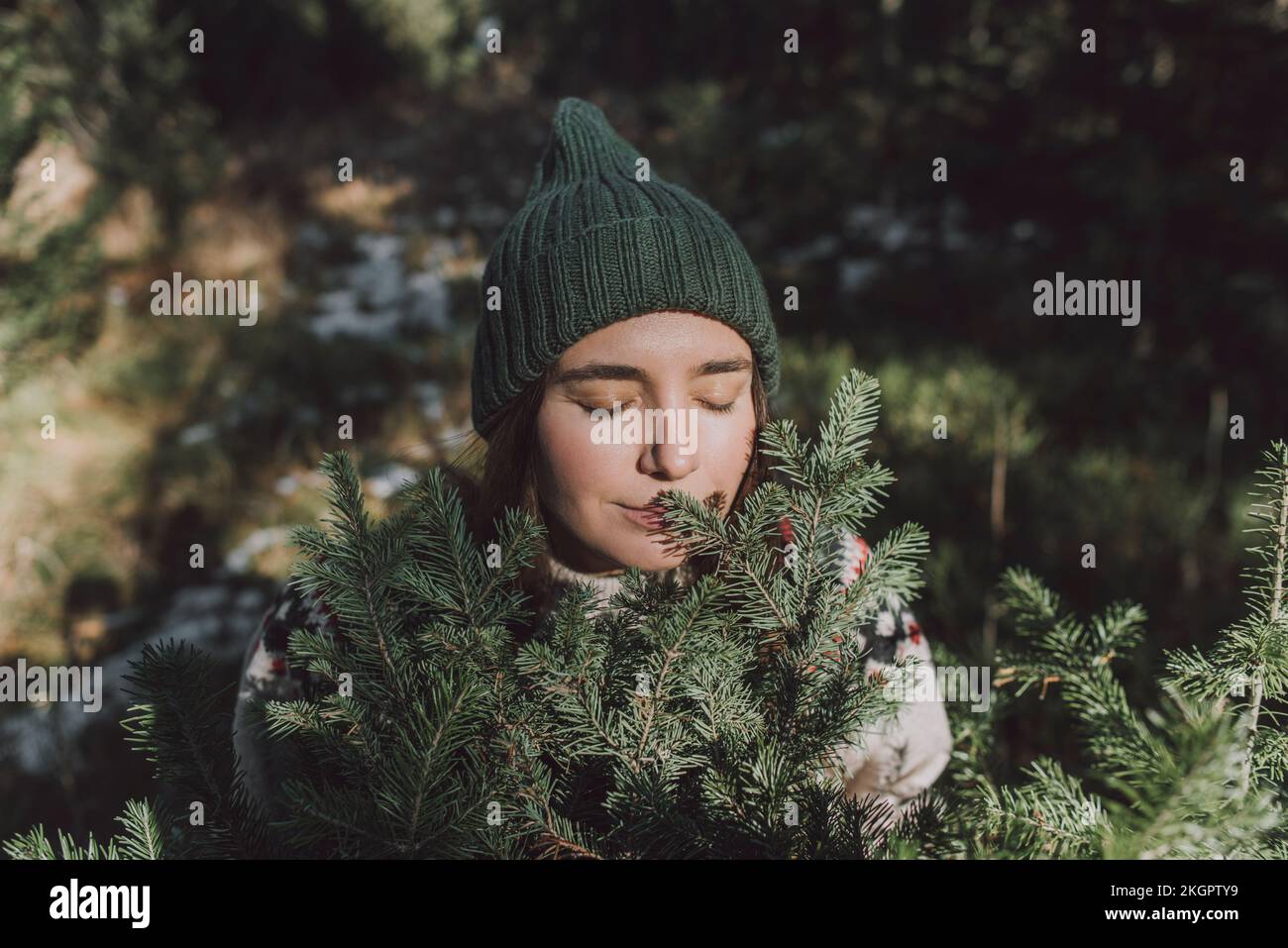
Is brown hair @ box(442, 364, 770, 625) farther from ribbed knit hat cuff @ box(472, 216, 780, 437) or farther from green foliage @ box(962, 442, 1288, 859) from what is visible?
green foliage @ box(962, 442, 1288, 859)

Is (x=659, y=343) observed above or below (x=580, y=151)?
below

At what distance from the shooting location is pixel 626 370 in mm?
1257

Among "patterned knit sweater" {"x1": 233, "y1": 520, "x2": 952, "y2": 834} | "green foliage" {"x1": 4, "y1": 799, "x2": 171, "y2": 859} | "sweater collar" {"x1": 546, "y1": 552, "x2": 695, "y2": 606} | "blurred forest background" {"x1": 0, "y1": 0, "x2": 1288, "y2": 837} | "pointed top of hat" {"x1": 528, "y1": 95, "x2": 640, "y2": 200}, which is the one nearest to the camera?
"green foliage" {"x1": 4, "y1": 799, "x2": 171, "y2": 859}

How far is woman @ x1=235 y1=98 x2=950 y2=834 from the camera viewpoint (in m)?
1.25

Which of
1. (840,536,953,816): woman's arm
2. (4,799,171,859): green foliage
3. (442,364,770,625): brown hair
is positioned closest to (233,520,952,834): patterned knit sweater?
(840,536,953,816): woman's arm

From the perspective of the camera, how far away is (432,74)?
15.5 meters

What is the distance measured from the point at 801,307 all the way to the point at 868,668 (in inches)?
216

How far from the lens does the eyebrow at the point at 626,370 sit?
126 centimetres

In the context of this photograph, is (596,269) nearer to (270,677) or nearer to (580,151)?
(580,151)

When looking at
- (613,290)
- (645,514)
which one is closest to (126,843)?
(645,514)

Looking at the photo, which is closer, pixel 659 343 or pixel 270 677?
pixel 659 343

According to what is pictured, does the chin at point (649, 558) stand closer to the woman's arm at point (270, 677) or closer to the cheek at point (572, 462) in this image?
the cheek at point (572, 462)

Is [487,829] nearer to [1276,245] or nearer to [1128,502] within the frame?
[1128,502]
